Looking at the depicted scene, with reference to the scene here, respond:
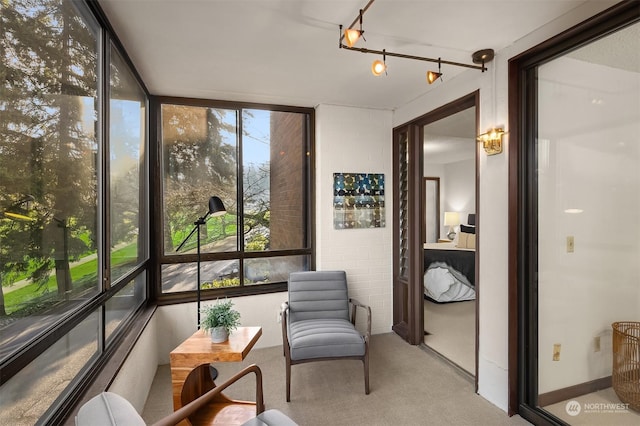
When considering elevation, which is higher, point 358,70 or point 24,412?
point 358,70

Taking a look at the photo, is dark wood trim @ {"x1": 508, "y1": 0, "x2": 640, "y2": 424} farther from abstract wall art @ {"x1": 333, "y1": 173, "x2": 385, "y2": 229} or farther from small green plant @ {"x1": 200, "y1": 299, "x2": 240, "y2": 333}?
small green plant @ {"x1": 200, "y1": 299, "x2": 240, "y2": 333}

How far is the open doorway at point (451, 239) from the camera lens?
11.7ft


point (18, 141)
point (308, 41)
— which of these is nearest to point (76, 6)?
point (18, 141)

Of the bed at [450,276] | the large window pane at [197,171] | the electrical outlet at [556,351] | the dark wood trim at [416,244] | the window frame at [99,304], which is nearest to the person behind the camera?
the window frame at [99,304]

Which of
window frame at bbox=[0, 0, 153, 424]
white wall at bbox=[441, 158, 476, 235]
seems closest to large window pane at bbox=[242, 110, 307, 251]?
window frame at bbox=[0, 0, 153, 424]

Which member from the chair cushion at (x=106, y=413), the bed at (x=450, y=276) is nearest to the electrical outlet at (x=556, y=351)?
the chair cushion at (x=106, y=413)

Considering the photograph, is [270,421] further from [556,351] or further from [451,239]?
[451,239]

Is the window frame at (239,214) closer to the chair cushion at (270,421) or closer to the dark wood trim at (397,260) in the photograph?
the dark wood trim at (397,260)

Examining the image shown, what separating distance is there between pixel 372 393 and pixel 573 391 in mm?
1330

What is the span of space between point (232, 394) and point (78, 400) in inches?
49.2

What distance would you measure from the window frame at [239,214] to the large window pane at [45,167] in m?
1.44

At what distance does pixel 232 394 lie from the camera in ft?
8.36

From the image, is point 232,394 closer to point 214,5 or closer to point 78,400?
point 78,400

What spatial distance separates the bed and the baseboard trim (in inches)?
102
